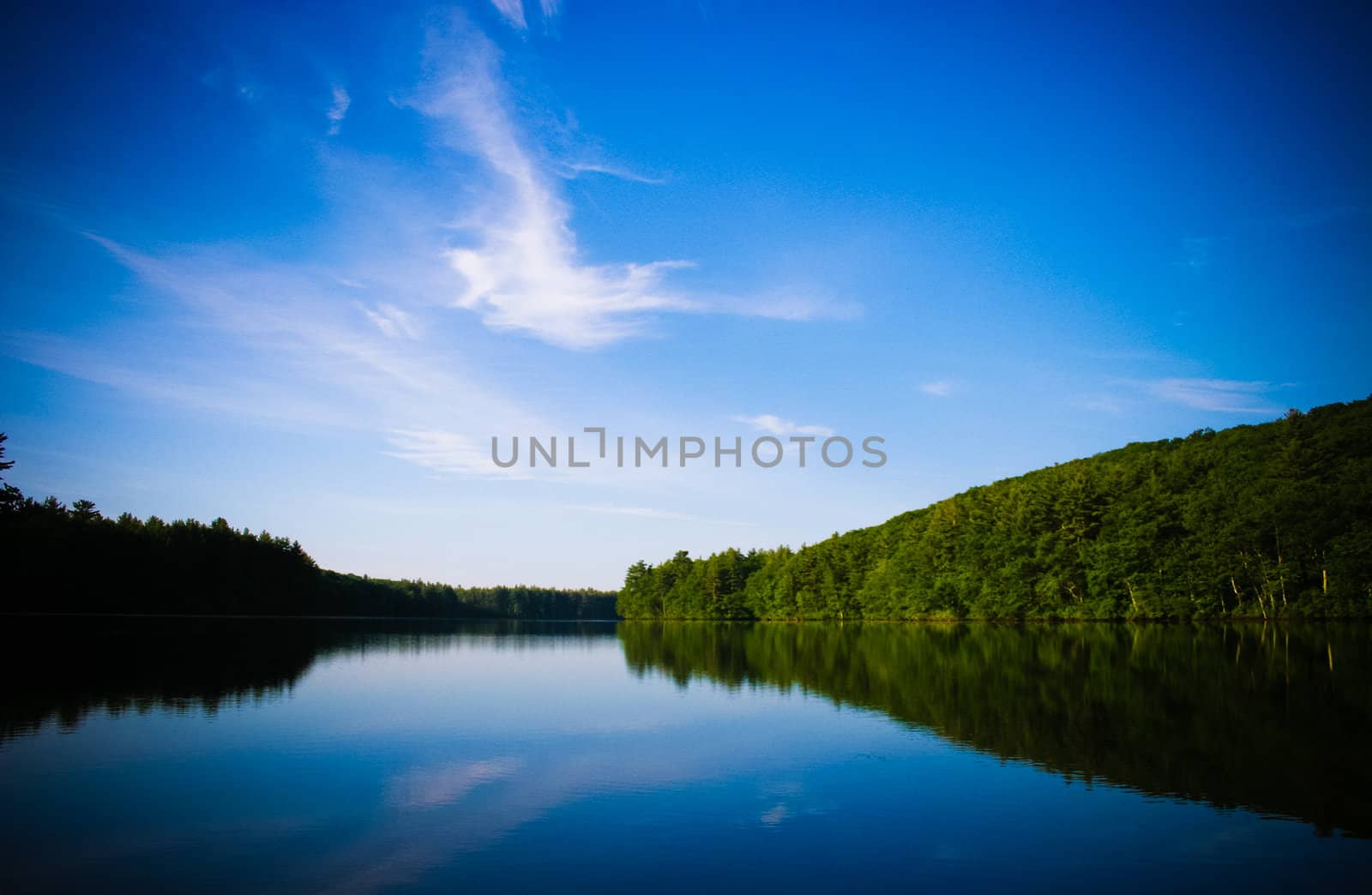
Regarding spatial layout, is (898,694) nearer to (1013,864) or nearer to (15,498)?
(1013,864)

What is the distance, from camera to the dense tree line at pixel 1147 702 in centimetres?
1433

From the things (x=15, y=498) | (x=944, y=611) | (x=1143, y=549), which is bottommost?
(x=944, y=611)

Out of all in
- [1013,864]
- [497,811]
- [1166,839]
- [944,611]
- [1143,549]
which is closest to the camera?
[1013,864]

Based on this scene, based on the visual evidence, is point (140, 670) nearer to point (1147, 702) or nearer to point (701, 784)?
point (701, 784)

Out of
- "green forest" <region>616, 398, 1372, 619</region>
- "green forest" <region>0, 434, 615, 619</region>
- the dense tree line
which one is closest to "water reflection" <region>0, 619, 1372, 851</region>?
the dense tree line

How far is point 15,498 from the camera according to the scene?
8575 cm

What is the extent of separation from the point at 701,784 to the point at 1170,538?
250ft

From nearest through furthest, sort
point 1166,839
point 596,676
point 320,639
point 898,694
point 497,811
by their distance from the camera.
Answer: point 1166,839 → point 497,811 → point 898,694 → point 596,676 → point 320,639

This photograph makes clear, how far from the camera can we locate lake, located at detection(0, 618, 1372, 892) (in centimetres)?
1025

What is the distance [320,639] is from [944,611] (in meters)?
70.7

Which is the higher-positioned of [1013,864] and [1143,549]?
[1143,549]

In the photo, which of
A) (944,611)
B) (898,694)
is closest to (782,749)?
(898,694)

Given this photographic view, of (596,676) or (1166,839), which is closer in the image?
(1166,839)

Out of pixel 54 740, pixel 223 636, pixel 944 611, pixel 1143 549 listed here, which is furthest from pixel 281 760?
pixel 944 611
